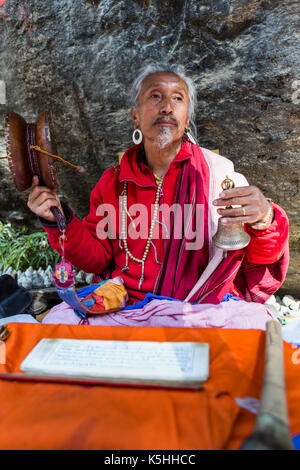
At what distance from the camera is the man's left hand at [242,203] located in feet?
5.89

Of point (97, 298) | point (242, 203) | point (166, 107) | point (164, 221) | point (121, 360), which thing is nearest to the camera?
point (121, 360)

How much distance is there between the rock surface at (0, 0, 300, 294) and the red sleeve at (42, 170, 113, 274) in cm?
107

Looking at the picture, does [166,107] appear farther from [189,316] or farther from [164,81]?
[189,316]

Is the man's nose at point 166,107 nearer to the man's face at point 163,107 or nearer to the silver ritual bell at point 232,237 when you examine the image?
the man's face at point 163,107

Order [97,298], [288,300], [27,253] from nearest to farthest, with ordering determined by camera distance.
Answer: [97,298], [288,300], [27,253]

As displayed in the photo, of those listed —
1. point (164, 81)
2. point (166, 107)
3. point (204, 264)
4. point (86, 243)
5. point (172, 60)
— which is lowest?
point (204, 264)

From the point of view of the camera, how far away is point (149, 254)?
2.58 m

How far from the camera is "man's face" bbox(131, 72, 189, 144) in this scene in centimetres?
250

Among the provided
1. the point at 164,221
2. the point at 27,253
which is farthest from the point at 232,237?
the point at 27,253

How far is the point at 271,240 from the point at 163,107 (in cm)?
122

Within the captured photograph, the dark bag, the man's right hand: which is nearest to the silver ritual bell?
the man's right hand

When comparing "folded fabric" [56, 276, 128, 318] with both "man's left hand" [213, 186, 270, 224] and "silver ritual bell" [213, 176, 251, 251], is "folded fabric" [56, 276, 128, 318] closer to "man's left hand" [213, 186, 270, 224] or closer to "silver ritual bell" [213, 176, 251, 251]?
"silver ritual bell" [213, 176, 251, 251]

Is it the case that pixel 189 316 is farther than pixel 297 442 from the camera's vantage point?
Yes
